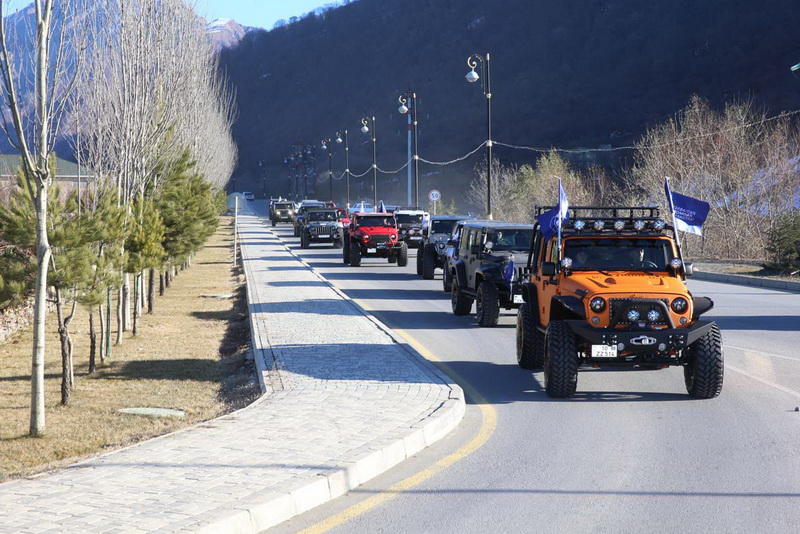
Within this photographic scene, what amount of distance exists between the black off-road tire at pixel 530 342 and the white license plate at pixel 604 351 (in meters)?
2.04

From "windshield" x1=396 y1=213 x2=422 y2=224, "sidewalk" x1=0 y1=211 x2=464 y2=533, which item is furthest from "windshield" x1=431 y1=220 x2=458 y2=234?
"sidewalk" x1=0 y1=211 x2=464 y2=533

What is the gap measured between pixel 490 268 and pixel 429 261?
12819 mm

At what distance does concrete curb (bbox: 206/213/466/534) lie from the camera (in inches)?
249

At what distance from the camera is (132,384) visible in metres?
16.0

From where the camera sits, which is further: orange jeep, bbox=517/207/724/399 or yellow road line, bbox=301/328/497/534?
orange jeep, bbox=517/207/724/399

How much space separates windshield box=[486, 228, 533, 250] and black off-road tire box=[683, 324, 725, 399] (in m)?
8.98

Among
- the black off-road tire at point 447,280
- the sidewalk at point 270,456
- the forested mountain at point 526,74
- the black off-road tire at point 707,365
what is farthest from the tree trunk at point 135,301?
the forested mountain at point 526,74

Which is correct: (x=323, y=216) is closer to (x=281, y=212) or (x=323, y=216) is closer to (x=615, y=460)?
(x=281, y=212)

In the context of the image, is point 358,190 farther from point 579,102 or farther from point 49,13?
point 49,13

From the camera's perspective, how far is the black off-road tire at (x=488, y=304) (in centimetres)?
1844

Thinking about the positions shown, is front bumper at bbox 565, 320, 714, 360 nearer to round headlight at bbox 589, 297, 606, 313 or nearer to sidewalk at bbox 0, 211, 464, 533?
round headlight at bbox 589, 297, 606, 313

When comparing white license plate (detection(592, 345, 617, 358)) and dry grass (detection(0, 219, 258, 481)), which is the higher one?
white license plate (detection(592, 345, 617, 358))

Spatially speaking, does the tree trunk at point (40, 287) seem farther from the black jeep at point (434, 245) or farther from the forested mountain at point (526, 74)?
the forested mountain at point (526, 74)

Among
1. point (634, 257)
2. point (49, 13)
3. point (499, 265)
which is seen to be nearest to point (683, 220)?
point (634, 257)
